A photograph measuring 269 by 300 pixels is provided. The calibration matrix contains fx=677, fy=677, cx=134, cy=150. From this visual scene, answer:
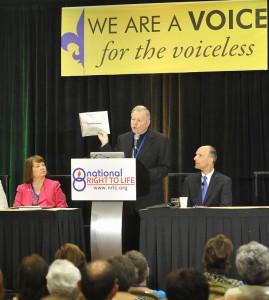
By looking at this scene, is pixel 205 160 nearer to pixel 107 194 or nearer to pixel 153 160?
pixel 153 160

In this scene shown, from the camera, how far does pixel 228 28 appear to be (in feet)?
24.4

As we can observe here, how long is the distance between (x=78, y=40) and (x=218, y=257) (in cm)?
455

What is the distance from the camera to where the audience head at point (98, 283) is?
2646mm

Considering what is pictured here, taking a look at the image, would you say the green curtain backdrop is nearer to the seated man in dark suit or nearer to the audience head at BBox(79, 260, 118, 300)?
the seated man in dark suit

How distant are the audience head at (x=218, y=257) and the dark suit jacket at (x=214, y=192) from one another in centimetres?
229

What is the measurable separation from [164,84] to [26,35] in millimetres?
1813

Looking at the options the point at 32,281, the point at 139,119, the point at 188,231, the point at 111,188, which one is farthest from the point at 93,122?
the point at 32,281

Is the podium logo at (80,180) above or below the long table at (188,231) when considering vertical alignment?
above

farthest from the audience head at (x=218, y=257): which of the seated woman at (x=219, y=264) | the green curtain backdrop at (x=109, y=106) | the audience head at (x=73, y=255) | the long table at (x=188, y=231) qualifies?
the green curtain backdrop at (x=109, y=106)

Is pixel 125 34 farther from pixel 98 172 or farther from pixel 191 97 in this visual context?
pixel 98 172

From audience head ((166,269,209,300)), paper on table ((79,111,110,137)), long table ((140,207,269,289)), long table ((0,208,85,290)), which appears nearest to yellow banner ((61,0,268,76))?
paper on table ((79,111,110,137))

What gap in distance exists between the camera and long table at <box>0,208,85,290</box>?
5.62 meters

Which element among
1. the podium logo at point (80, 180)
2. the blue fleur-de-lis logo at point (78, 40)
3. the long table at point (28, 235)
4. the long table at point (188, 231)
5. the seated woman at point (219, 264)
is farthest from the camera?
the blue fleur-de-lis logo at point (78, 40)

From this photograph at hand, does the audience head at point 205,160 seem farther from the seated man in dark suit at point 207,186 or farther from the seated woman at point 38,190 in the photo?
the seated woman at point 38,190
